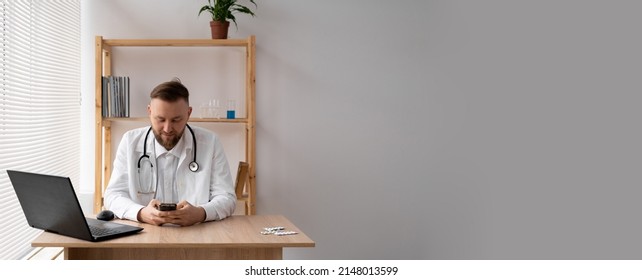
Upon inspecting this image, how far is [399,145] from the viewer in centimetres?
465

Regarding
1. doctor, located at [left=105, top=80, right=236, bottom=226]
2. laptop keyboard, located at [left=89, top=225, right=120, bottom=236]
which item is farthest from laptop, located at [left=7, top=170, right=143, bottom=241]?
doctor, located at [left=105, top=80, right=236, bottom=226]

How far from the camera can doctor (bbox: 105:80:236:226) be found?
3.11 metres

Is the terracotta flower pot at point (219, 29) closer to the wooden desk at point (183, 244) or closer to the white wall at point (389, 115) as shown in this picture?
the white wall at point (389, 115)

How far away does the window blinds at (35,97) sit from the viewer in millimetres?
3111

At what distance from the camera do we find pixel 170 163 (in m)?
3.22

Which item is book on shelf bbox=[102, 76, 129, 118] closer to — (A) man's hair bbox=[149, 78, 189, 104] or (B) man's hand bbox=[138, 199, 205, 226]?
(A) man's hair bbox=[149, 78, 189, 104]

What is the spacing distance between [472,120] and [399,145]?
0.58 meters

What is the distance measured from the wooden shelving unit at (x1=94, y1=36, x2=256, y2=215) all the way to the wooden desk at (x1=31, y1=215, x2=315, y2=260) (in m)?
1.50

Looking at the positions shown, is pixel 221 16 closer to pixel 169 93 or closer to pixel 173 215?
pixel 169 93

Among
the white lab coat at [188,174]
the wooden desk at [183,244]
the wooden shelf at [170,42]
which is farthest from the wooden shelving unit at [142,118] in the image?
the wooden desk at [183,244]

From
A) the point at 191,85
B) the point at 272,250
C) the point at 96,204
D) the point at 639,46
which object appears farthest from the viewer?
the point at 191,85

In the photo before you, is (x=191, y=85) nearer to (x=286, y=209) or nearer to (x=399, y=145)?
(x=286, y=209)

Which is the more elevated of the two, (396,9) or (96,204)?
(396,9)
